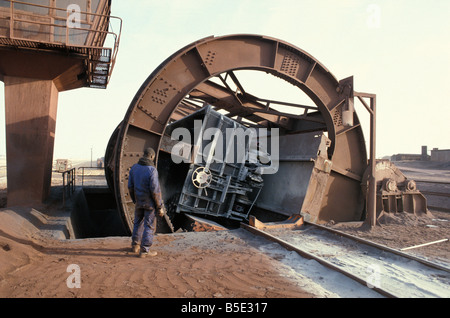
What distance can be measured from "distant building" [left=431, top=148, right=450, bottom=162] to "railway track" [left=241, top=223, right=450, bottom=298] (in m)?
31.4

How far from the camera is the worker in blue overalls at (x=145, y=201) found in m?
4.62

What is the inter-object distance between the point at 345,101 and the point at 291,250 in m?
5.13

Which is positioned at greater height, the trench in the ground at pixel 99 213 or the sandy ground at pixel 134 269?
the sandy ground at pixel 134 269

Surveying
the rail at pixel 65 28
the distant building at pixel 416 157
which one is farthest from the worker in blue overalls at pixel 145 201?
the distant building at pixel 416 157

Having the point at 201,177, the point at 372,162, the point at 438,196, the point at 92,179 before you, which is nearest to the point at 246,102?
the point at 201,177

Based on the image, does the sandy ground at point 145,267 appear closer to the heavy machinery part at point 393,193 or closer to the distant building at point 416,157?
the heavy machinery part at point 393,193

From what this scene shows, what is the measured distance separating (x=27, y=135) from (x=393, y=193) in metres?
11.0

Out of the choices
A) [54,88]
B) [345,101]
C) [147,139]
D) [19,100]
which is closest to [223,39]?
[147,139]

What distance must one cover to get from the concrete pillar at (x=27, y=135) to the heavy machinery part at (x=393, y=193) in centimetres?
952

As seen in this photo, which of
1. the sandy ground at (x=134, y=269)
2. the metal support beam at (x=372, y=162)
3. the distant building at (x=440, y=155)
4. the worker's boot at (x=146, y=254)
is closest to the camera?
the sandy ground at (x=134, y=269)

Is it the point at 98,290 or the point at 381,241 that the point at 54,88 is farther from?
the point at 381,241

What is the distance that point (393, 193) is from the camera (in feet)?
31.8

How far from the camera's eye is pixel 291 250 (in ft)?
16.6

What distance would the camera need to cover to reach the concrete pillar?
813 centimetres
